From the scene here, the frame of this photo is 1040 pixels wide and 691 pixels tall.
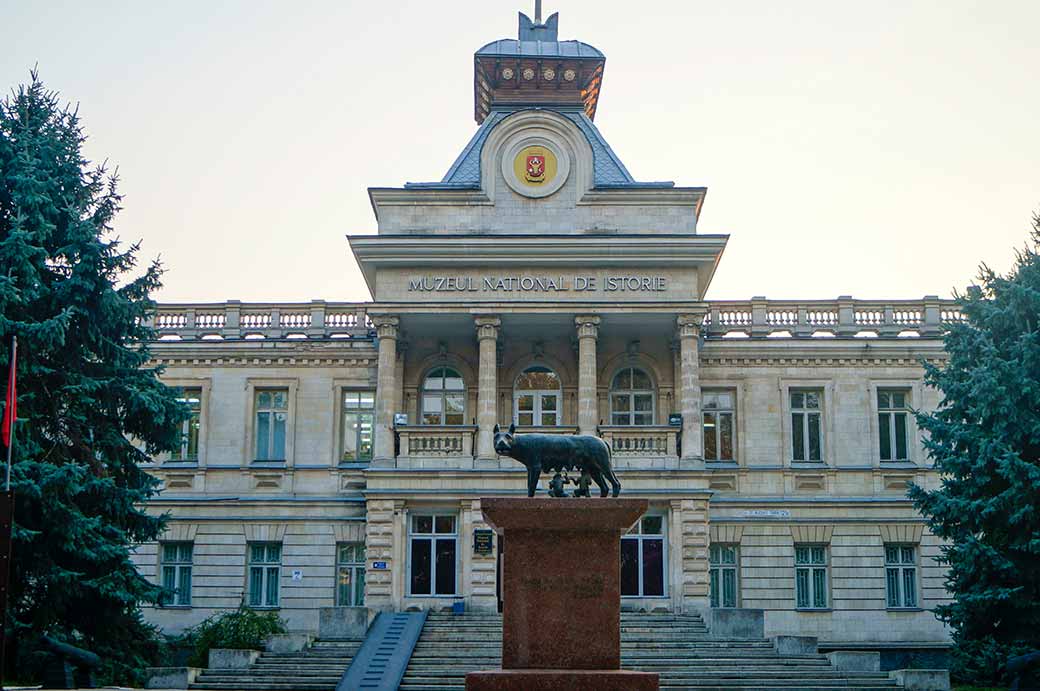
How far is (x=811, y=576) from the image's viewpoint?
37.9 meters

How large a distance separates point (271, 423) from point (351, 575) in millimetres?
5174

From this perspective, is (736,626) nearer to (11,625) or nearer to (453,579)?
(453,579)

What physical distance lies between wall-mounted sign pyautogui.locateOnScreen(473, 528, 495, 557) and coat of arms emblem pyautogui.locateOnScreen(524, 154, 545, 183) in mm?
9932

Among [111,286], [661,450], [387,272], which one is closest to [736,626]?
[661,450]

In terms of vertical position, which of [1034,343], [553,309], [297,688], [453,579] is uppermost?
[553,309]

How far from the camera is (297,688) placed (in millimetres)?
26578

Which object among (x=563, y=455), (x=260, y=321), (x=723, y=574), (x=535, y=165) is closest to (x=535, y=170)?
(x=535, y=165)

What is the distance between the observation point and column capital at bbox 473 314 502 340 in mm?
35500

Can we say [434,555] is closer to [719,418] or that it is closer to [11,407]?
[719,418]

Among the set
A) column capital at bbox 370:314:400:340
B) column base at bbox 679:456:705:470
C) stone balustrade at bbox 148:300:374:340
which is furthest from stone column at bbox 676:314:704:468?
stone balustrade at bbox 148:300:374:340

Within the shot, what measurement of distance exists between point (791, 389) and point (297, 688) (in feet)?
60.8

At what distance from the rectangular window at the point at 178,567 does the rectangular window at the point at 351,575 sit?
4391 mm

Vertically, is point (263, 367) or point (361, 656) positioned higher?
point (263, 367)

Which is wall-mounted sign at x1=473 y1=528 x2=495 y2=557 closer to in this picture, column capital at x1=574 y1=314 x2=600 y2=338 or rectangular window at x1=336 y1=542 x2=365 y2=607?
rectangular window at x1=336 y1=542 x2=365 y2=607
